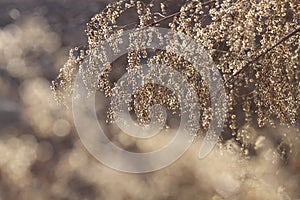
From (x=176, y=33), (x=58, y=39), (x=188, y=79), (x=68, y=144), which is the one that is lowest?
(x=188, y=79)

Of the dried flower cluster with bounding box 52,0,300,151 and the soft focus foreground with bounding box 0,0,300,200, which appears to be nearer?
the dried flower cluster with bounding box 52,0,300,151

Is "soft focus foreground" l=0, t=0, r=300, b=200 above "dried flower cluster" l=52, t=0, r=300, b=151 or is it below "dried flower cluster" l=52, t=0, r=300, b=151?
above

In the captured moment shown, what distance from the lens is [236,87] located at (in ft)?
7.54

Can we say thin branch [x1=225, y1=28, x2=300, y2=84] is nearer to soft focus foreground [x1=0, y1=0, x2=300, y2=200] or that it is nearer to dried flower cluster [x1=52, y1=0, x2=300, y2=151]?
dried flower cluster [x1=52, y1=0, x2=300, y2=151]

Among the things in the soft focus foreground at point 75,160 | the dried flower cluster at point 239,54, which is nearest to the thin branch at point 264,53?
the dried flower cluster at point 239,54

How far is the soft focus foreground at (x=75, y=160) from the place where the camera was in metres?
3.10

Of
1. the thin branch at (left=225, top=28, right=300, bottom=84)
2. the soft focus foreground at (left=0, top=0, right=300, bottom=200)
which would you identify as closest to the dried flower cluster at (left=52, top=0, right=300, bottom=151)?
the thin branch at (left=225, top=28, right=300, bottom=84)

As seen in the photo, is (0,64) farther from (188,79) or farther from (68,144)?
(188,79)

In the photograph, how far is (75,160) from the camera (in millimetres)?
4367

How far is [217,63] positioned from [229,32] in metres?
0.17

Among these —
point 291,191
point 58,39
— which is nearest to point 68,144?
point 291,191

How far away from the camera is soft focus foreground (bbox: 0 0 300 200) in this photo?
3104 mm

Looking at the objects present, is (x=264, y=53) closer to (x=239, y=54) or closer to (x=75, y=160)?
(x=239, y=54)

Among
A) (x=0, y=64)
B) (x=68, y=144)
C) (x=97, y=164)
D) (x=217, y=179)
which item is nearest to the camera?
(x=217, y=179)
